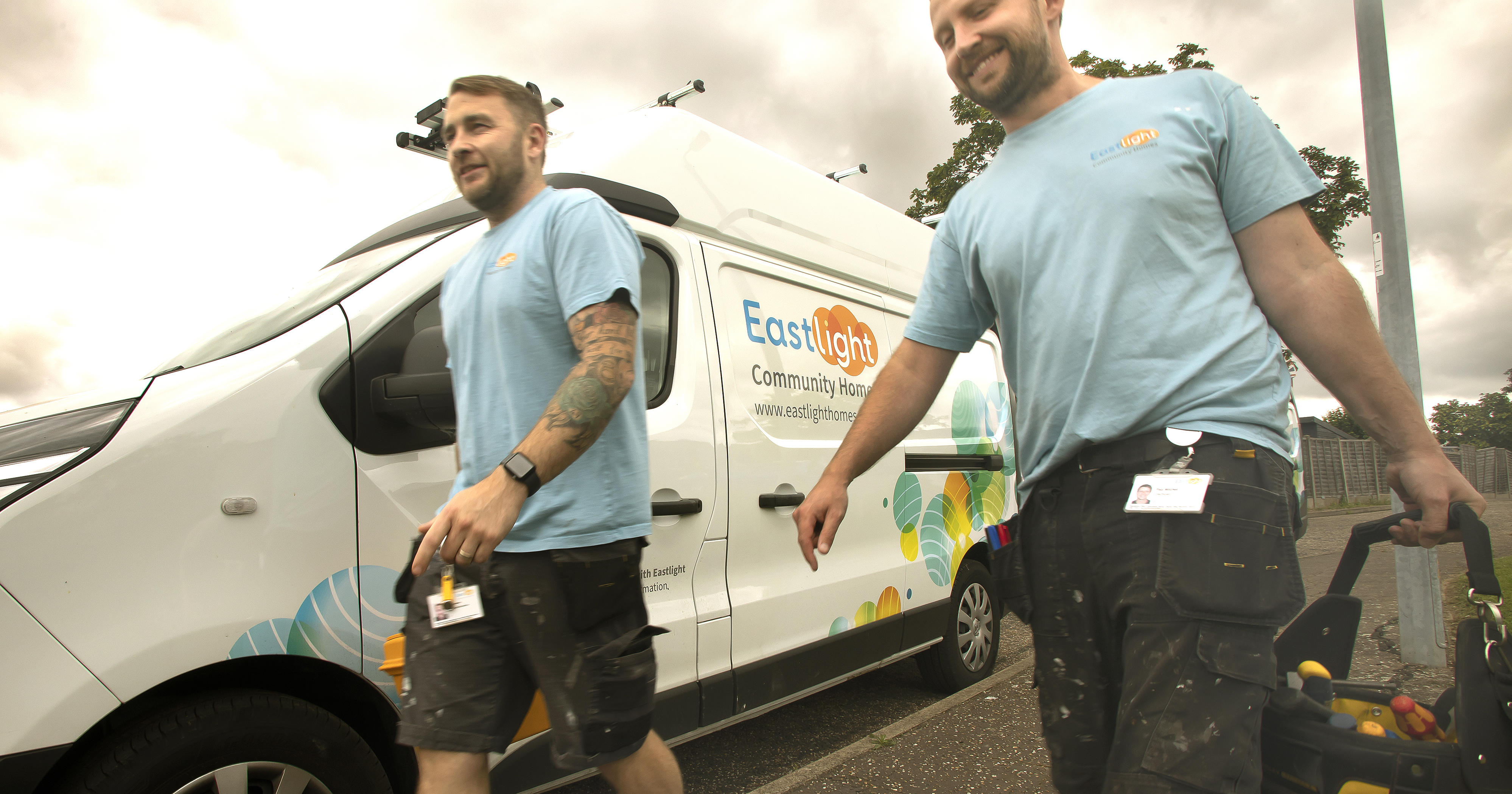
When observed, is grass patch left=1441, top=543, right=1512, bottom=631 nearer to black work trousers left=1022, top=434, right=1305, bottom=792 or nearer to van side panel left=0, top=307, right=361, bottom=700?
black work trousers left=1022, top=434, right=1305, bottom=792

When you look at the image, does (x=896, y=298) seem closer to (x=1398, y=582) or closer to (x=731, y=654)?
(x=731, y=654)

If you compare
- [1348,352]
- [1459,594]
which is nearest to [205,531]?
[1348,352]

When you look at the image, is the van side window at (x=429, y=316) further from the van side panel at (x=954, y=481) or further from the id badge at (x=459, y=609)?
the van side panel at (x=954, y=481)

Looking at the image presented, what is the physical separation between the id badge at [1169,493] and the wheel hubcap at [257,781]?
164 centimetres

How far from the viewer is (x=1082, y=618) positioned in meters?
1.36

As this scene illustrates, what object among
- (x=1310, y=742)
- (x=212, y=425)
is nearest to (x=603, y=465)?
(x=212, y=425)

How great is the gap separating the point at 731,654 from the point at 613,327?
58.6 inches

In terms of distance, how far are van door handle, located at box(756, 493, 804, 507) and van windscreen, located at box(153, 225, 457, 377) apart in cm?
128

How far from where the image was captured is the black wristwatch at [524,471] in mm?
Answer: 1378

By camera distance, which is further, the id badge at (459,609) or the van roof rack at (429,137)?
the van roof rack at (429,137)

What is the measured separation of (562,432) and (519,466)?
0.09 metres

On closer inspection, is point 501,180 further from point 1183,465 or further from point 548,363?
point 1183,465

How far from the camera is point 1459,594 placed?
625 cm

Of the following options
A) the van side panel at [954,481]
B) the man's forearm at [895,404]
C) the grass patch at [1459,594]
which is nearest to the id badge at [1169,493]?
the man's forearm at [895,404]
